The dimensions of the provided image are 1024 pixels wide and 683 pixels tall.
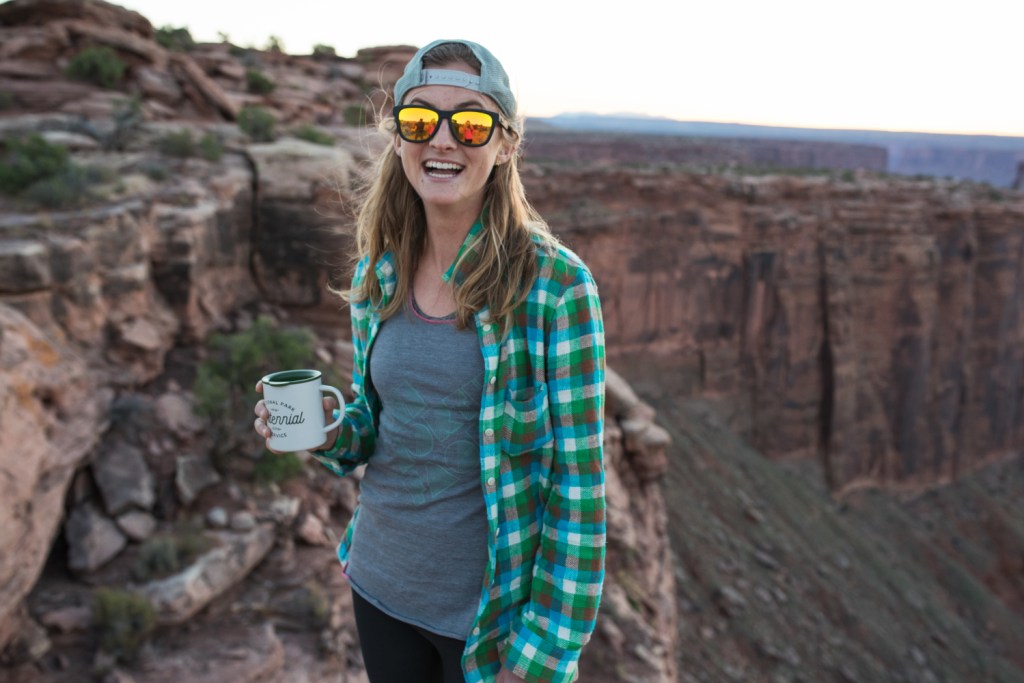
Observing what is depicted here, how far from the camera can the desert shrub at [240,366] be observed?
16.4 ft

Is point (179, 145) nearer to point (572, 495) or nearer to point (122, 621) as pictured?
point (122, 621)

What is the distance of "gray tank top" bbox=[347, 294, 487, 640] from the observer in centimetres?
158

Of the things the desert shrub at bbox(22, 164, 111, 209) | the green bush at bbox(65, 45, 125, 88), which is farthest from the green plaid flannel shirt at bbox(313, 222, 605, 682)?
the green bush at bbox(65, 45, 125, 88)

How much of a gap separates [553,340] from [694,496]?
55.6ft

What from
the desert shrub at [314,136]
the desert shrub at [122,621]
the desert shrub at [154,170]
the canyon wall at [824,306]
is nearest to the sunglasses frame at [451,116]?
the desert shrub at [122,621]

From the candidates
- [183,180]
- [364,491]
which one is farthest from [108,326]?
[364,491]

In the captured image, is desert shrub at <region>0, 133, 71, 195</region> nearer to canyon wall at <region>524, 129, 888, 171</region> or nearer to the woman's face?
the woman's face

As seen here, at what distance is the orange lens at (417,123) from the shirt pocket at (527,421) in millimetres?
630

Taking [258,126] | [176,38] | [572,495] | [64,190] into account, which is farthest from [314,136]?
[176,38]

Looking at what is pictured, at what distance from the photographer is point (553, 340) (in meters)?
1.45

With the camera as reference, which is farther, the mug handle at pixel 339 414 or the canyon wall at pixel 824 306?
the canyon wall at pixel 824 306

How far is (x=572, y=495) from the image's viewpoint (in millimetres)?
1466

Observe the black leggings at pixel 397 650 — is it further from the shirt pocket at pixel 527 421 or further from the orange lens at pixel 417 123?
the orange lens at pixel 417 123

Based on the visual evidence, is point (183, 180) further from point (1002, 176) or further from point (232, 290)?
point (1002, 176)
